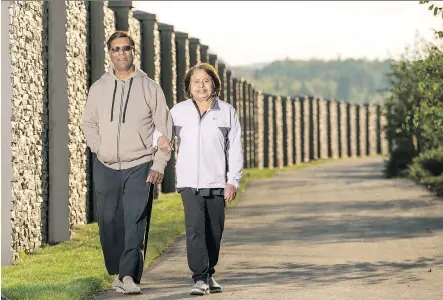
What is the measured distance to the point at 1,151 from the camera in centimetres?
1241

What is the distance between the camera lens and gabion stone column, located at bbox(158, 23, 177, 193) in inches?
1039

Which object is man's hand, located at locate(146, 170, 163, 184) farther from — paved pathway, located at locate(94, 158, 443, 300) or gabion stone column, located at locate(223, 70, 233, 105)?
gabion stone column, located at locate(223, 70, 233, 105)

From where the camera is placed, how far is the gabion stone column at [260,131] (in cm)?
4590

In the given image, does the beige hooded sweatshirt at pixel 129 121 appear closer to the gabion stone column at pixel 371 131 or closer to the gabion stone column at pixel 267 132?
the gabion stone column at pixel 267 132

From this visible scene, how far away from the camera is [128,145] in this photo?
10055mm

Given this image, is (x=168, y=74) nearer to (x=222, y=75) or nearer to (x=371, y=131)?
(x=222, y=75)

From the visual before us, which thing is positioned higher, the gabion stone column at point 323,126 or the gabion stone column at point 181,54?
the gabion stone column at point 181,54

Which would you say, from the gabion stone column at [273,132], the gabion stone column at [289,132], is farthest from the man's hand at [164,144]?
the gabion stone column at [289,132]

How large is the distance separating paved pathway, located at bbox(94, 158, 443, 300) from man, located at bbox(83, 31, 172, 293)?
512 millimetres

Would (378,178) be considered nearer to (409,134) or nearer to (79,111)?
(409,134)

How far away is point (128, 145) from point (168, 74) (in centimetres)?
1646

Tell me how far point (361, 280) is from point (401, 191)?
14.4 metres

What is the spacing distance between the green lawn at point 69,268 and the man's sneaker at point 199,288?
88 cm

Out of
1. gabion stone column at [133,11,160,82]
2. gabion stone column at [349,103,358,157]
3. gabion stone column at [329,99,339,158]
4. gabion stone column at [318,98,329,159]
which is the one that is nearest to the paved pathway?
gabion stone column at [133,11,160,82]
